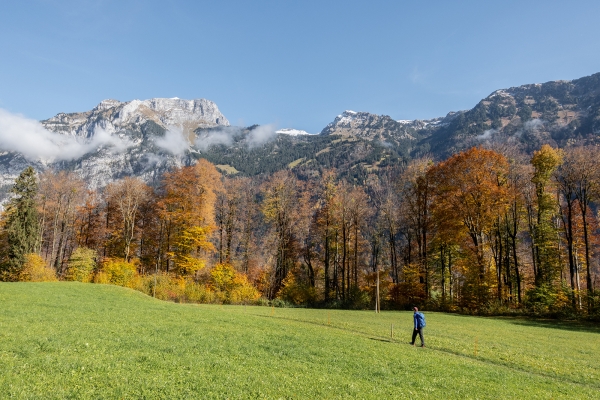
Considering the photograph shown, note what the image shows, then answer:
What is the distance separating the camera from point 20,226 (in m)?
47.2

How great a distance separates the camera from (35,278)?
147ft

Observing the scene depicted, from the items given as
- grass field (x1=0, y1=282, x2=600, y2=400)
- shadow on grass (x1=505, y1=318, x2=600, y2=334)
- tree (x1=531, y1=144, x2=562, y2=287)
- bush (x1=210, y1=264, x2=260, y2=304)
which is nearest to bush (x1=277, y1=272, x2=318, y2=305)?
bush (x1=210, y1=264, x2=260, y2=304)

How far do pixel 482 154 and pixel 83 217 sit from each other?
213 ft

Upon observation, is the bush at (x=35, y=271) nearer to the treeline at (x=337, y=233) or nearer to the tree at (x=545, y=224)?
the treeline at (x=337, y=233)

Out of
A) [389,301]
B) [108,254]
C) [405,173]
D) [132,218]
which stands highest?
[405,173]

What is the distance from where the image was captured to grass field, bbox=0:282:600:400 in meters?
10.4

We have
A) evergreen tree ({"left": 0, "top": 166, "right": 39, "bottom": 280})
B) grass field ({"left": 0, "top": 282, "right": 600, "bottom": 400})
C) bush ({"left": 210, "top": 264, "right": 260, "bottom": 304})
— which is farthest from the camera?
bush ({"left": 210, "top": 264, "right": 260, "bottom": 304})

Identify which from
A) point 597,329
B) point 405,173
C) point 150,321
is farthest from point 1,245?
point 597,329

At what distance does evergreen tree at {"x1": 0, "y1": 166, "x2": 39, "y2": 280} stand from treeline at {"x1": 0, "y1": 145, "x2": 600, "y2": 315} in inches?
7.2

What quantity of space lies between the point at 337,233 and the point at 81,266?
38.7 metres

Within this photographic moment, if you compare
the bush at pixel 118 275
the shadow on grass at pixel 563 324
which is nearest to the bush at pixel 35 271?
the bush at pixel 118 275

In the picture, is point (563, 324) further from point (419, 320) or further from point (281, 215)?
point (281, 215)

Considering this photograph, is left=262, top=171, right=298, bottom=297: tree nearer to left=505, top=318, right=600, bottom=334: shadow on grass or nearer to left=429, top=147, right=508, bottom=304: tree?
left=429, top=147, right=508, bottom=304: tree

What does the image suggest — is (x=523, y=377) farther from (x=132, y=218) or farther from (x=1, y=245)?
(x=1, y=245)
